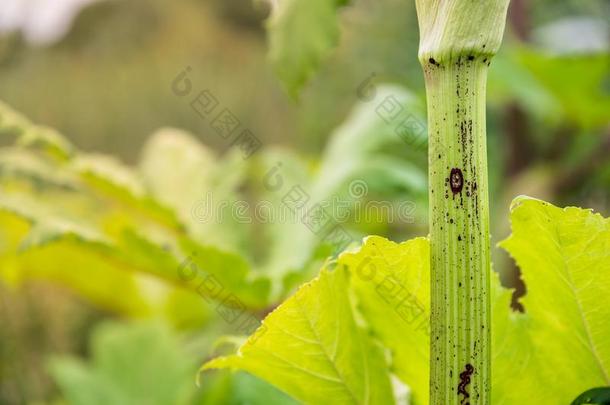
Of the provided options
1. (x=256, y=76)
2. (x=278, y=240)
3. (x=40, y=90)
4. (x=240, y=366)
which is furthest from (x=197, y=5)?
(x=240, y=366)

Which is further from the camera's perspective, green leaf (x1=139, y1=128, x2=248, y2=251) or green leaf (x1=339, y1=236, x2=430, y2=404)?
green leaf (x1=139, y1=128, x2=248, y2=251)

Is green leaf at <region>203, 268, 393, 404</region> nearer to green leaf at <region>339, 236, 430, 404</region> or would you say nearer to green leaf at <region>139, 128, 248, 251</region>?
green leaf at <region>339, 236, 430, 404</region>

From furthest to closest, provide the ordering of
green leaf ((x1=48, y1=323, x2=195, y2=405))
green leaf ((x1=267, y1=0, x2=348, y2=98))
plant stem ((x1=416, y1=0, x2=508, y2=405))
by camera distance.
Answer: green leaf ((x1=48, y1=323, x2=195, y2=405)), green leaf ((x1=267, y1=0, x2=348, y2=98)), plant stem ((x1=416, y1=0, x2=508, y2=405))

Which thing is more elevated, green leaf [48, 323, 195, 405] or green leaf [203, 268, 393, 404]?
green leaf [48, 323, 195, 405]

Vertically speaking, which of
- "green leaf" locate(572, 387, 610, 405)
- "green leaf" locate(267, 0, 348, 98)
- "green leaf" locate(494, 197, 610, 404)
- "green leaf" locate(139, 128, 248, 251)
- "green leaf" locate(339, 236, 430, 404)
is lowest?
"green leaf" locate(572, 387, 610, 405)

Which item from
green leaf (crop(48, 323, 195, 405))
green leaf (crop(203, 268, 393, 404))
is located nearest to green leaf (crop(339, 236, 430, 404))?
green leaf (crop(203, 268, 393, 404))

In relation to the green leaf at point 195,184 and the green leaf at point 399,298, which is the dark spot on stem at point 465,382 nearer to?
the green leaf at point 399,298

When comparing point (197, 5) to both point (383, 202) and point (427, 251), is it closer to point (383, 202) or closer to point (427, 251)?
point (383, 202)
